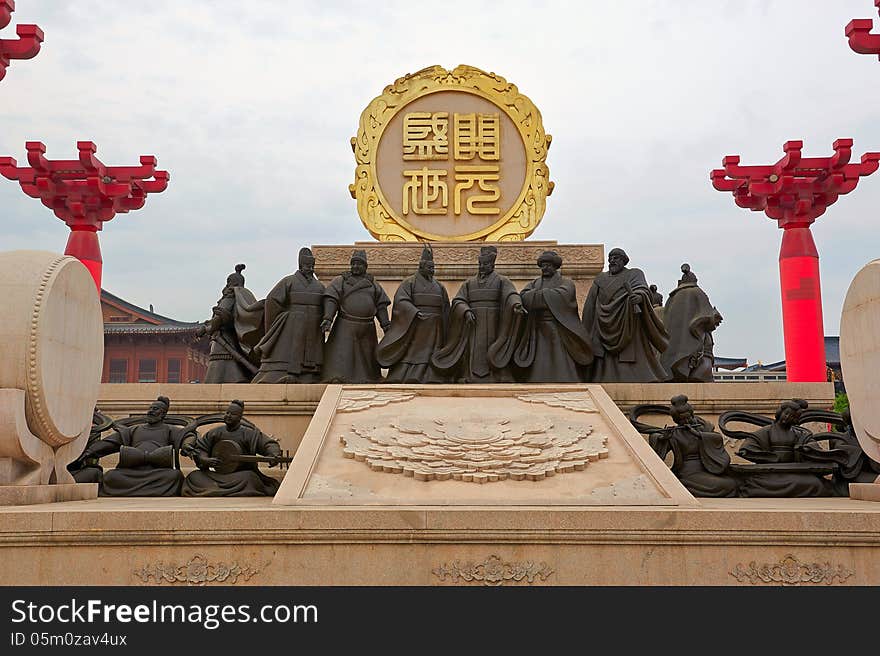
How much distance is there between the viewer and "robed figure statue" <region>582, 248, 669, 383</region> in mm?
8203

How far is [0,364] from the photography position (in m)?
4.79

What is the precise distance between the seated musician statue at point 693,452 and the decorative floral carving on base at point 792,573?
2011 mm

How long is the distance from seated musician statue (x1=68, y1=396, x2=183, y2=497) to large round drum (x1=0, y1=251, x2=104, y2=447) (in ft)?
2.04

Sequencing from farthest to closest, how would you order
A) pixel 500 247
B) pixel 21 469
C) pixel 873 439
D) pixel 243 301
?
pixel 500 247 → pixel 243 301 → pixel 873 439 → pixel 21 469

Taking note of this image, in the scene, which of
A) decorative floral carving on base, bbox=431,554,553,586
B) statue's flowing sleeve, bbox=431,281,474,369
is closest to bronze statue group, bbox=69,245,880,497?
statue's flowing sleeve, bbox=431,281,474,369

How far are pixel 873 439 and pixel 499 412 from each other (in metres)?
2.65

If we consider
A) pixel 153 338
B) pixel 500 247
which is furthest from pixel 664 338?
pixel 153 338

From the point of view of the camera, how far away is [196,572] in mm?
4012

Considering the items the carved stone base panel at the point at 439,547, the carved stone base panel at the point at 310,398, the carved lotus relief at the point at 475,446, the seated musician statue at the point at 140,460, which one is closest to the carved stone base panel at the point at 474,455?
the carved lotus relief at the point at 475,446

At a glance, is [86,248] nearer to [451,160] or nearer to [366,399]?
[451,160]

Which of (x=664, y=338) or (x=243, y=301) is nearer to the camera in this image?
(x=664, y=338)

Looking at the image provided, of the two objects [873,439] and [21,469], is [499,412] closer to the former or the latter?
[873,439]

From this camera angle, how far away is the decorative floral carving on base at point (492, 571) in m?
4.04

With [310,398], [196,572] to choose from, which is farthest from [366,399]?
[196,572]
